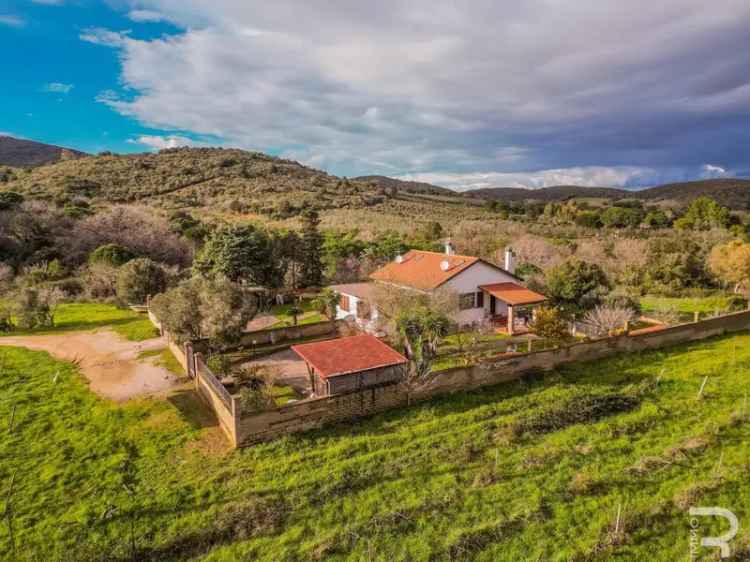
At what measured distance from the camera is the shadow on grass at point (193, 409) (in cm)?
1409

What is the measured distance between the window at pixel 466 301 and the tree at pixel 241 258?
47.4 feet

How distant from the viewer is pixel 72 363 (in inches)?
741

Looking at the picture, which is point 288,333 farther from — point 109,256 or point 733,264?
point 733,264

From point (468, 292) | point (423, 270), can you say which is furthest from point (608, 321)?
point (423, 270)

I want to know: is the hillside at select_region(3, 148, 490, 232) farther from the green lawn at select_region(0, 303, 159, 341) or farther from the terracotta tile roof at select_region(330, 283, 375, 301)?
the green lawn at select_region(0, 303, 159, 341)

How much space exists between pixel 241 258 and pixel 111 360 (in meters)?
12.1

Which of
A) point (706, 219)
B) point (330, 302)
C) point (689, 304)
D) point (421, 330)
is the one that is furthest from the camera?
point (706, 219)

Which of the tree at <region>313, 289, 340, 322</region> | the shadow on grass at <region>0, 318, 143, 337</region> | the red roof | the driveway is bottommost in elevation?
the driveway

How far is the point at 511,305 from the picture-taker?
22.3 m

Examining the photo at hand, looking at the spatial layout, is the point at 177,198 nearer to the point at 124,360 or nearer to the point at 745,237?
the point at 124,360

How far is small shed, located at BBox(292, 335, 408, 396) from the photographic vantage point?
1418 centimetres

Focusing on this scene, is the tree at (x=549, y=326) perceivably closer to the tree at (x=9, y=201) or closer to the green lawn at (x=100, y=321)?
the green lawn at (x=100, y=321)

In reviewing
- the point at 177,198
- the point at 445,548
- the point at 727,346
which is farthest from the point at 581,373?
the point at 177,198

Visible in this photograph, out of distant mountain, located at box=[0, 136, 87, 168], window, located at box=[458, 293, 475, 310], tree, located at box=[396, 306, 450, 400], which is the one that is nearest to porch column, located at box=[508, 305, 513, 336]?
window, located at box=[458, 293, 475, 310]
